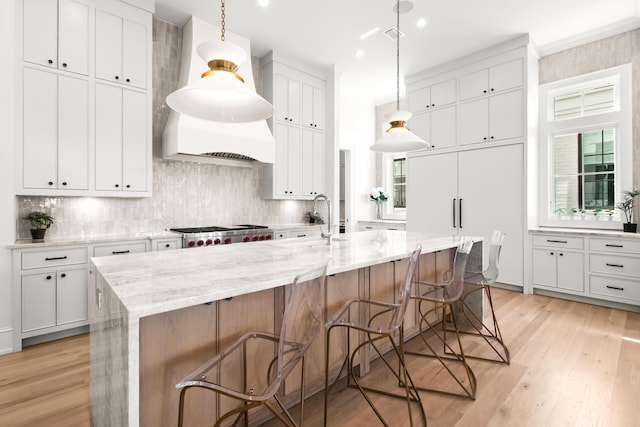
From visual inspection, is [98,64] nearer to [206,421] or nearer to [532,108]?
[206,421]

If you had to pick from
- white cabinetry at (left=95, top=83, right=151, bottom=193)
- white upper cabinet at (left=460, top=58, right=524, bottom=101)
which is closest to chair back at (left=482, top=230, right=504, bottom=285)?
white upper cabinet at (left=460, top=58, right=524, bottom=101)

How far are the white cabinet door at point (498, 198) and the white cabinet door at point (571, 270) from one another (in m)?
0.42

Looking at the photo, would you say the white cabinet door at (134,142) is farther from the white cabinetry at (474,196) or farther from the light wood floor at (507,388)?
the white cabinetry at (474,196)

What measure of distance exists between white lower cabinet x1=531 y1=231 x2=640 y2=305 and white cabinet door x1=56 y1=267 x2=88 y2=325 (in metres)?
5.11

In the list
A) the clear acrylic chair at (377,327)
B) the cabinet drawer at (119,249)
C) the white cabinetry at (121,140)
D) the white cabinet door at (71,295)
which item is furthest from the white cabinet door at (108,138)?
the clear acrylic chair at (377,327)

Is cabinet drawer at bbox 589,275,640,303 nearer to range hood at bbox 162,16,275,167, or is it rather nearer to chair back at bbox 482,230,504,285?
chair back at bbox 482,230,504,285

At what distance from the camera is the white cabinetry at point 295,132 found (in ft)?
15.3

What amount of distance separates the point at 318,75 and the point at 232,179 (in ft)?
7.23

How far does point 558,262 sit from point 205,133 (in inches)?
178

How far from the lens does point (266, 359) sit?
4.90ft

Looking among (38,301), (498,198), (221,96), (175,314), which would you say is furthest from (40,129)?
(498,198)

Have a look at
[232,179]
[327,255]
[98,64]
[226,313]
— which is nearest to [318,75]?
[232,179]

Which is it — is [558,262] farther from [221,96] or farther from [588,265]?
[221,96]

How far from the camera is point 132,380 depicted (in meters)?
0.99
